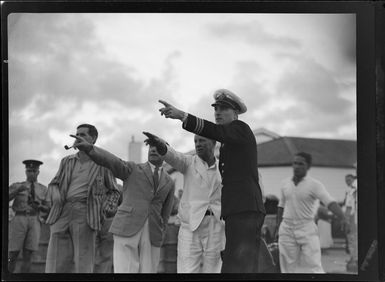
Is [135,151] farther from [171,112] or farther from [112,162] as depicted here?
[171,112]

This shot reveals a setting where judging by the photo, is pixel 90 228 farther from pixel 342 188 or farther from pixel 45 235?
pixel 342 188

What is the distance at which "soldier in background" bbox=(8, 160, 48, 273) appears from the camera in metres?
4.54

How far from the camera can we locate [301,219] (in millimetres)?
4613

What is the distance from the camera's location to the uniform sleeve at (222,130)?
4.51m

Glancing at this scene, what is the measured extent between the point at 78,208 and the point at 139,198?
0.48 m

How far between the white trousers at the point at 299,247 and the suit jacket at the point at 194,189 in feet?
1.81

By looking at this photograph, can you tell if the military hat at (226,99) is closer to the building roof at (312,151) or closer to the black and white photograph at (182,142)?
the black and white photograph at (182,142)

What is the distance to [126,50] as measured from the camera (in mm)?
4609

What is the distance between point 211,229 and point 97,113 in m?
1.26

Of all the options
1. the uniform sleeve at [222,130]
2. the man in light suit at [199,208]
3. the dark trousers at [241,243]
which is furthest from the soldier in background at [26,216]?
the dark trousers at [241,243]

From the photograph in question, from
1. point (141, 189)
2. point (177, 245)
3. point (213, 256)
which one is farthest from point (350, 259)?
point (141, 189)

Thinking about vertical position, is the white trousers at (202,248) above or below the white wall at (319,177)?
below

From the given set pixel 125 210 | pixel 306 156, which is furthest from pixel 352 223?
pixel 125 210

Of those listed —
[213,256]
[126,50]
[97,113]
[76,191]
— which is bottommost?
[213,256]
